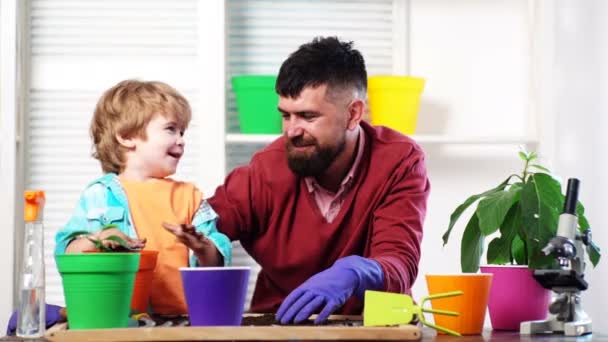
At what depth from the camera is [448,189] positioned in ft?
11.4

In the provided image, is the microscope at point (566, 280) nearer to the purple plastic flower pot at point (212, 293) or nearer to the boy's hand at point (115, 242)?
the purple plastic flower pot at point (212, 293)

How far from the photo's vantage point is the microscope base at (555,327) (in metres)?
1.65

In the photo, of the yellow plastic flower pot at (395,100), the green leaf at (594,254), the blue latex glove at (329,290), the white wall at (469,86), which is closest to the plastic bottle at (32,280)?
the blue latex glove at (329,290)

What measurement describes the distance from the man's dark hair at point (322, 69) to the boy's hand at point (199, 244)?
0.58 m

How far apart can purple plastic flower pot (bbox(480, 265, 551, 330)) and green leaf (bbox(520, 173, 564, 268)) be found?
0.17 feet

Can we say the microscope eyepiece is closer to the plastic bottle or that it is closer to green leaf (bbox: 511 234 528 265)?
green leaf (bbox: 511 234 528 265)

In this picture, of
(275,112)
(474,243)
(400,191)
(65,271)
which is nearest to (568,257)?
(474,243)

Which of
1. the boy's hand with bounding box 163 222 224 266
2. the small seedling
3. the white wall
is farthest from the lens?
the white wall

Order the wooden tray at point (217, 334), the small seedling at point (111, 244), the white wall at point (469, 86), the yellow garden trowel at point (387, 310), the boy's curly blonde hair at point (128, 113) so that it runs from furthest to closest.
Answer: the white wall at point (469, 86), the boy's curly blonde hair at point (128, 113), the small seedling at point (111, 244), the yellow garden trowel at point (387, 310), the wooden tray at point (217, 334)

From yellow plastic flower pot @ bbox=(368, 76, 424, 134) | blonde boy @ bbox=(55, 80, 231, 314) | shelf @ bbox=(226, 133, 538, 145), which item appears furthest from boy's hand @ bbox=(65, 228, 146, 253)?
yellow plastic flower pot @ bbox=(368, 76, 424, 134)

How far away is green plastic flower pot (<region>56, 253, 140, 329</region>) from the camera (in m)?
1.43

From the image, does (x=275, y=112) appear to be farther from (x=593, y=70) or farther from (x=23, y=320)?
(x=23, y=320)

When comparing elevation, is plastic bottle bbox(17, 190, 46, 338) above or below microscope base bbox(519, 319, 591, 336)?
above

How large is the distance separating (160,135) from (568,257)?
0.83m
